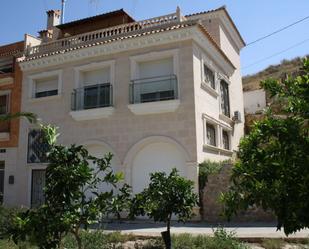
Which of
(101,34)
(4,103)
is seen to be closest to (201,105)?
(101,34)

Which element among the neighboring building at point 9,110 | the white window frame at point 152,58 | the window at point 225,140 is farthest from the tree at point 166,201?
the neighboring building at point 9,110

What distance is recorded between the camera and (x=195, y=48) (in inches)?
647

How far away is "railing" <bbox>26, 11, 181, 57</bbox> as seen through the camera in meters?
17.1

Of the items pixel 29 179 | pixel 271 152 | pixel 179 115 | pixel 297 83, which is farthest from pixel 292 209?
pixel 29 179

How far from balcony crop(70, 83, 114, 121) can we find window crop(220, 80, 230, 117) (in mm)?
6509

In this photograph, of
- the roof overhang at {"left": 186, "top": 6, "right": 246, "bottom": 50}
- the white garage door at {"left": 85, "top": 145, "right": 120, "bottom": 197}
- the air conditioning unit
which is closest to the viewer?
the white garage door at {"left": 85, "top": 145, "right": 120, "bottom": 197}

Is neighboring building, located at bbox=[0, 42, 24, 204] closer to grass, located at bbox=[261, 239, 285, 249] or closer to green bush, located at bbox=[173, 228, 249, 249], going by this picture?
green bush, located at bbox=[173, 228, 249, 249]

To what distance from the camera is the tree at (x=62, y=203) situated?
17.0 ft

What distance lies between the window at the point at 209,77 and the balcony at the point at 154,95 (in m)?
2.39

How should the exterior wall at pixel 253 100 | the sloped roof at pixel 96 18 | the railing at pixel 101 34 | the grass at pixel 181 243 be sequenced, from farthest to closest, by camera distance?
the exterior wall at pixel 253 100
the sloped roof at pixel 96 18
the railing at pixel 101 34
the grass at pixel 181 243

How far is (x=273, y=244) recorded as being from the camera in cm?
879

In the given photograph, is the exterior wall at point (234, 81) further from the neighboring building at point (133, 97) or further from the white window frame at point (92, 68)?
the white window frame at point (92, 68)

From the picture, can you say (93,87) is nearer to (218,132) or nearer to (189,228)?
(218,132)

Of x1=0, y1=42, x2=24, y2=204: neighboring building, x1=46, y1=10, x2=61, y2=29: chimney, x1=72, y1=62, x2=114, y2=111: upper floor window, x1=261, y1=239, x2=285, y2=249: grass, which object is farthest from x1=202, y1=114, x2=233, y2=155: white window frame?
x1=46, y1=10, x2=61, y2=29: chimney
